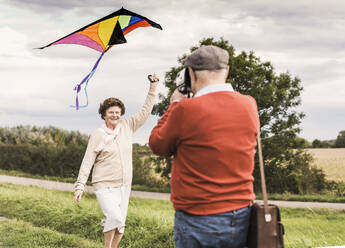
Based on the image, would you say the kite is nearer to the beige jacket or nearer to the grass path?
the beige jacket

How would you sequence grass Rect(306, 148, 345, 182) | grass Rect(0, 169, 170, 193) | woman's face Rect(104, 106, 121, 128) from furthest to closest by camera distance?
grass Rect(306, 148, 345, 182) < grass Rect(0, 169, 170, 193) < woman's face Rect(104, 106, 121, 128)

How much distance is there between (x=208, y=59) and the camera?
2.09 metres

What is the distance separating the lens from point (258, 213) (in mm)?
2166

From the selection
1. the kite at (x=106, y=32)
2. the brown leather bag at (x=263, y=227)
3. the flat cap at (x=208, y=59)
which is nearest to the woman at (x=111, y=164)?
the kite at (x=106, y=32)

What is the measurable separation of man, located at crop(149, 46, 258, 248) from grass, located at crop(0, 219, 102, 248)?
369 cm

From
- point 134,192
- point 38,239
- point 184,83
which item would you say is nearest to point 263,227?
point 184,83

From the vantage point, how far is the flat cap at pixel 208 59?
6.88ft

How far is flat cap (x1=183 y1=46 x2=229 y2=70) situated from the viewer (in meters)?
2.10

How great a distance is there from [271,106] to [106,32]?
11.1 metres

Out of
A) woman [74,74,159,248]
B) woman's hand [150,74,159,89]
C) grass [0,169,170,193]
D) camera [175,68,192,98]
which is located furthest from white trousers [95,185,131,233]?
grass [0,169,170,193]

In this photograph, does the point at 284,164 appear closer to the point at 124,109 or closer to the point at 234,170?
the point at 124,109

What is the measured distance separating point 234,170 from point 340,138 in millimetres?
22573

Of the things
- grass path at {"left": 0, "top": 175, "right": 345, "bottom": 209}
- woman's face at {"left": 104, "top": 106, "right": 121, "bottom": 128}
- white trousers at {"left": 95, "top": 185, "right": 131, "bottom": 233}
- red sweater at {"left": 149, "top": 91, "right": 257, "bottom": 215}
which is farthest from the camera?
grass path at {"left": 0, "top": 175, "right": 345, "bottom": 209}

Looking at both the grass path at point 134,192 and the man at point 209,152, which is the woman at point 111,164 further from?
the grass path at point 134,192
